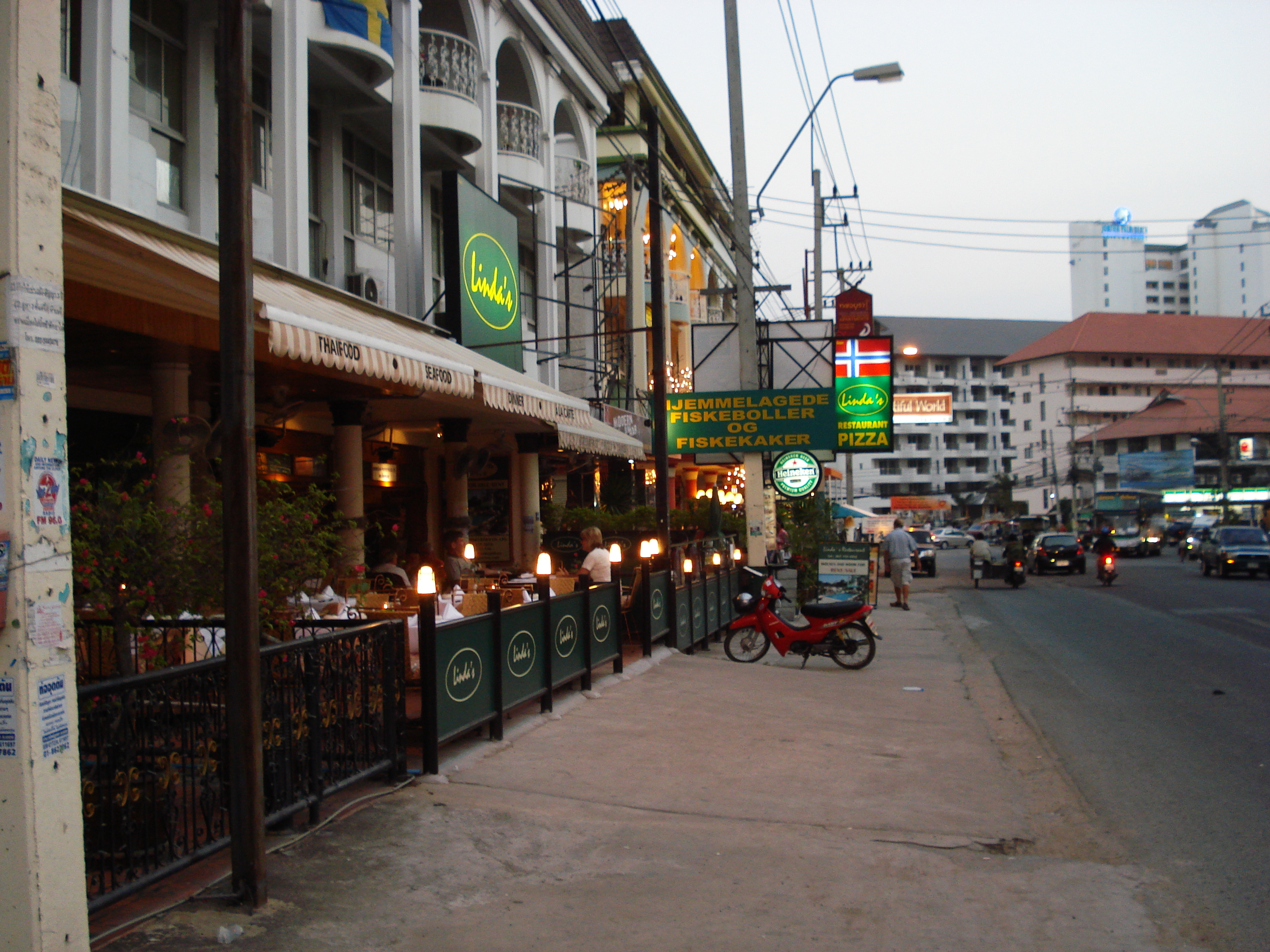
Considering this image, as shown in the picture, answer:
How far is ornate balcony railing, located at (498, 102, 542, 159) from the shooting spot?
19281mm

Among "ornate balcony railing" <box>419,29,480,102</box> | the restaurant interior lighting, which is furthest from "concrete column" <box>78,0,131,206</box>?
"ornate balcony railing" <box>419,29,480,102</box>

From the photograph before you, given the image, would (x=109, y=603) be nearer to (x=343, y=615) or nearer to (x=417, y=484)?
(x=343, y=615)

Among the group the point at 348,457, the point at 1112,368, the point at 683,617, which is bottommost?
the point at 683,617

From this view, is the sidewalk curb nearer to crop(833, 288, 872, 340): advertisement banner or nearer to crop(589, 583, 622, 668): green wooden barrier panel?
crop(589, 583, 622, 668): green wooden barrier panel

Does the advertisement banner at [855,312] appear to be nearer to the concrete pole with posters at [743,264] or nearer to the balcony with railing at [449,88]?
the concrete pole with posters at [743,264]

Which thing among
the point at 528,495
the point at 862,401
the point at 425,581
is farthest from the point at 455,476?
the point at 425,581

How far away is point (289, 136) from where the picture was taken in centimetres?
1263

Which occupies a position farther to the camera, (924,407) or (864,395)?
(924,407)

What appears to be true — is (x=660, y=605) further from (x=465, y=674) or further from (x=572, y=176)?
(x=572, y=176)

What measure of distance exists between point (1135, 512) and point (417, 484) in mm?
53892

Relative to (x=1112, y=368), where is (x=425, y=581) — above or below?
below

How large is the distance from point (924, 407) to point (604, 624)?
35140 mm

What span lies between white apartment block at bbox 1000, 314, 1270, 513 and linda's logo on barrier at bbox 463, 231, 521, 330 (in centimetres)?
7996

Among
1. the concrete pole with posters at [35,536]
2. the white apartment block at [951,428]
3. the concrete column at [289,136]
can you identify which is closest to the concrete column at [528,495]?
the concrete column at [289,136]
